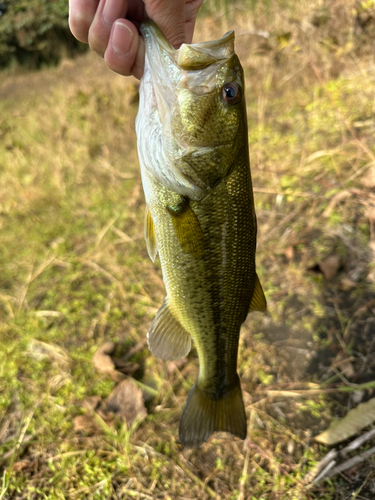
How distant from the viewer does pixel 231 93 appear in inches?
46.2

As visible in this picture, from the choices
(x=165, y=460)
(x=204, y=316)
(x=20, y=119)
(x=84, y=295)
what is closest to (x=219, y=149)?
(x=204, y=316)

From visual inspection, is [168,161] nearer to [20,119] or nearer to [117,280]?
[117,280]

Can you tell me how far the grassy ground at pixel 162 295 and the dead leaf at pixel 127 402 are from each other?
6 cm

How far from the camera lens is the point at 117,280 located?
3.16m

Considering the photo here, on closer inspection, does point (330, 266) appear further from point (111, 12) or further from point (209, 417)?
point (111, 12)

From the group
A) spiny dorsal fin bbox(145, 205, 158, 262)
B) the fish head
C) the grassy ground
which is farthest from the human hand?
the grassy ground

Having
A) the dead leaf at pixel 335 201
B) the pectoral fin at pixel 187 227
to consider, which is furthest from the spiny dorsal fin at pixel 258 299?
the dead leaf at pixel 335 201

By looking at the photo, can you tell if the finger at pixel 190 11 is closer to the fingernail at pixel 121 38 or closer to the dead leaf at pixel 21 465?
the fingernail at pixel 121 38

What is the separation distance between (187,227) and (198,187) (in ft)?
0.56

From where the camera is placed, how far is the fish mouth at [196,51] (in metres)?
1.12

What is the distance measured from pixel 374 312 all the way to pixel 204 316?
5.82ft

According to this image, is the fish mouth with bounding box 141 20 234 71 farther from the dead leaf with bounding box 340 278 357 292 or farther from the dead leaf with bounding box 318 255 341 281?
the dead leaf with bounding box 340 278 357 292

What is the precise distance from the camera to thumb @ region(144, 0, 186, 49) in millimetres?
1277

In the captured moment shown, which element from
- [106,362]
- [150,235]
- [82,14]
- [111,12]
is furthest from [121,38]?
[106,362]
